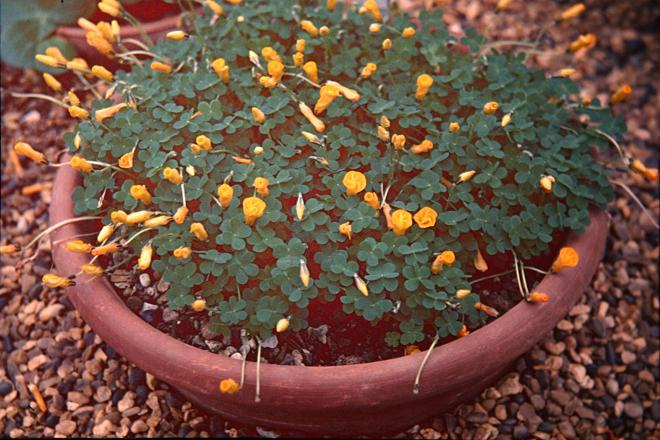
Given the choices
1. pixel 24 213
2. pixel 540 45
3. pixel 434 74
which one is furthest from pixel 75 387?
pixel 540 45

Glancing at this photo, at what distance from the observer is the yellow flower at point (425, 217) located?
1.76 m

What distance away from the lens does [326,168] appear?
1.90 meters

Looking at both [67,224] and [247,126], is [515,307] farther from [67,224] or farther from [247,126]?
[67,224]

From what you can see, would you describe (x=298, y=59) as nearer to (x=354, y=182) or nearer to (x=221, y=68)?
(x=221, y=68)

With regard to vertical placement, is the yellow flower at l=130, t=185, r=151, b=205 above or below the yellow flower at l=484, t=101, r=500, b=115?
below

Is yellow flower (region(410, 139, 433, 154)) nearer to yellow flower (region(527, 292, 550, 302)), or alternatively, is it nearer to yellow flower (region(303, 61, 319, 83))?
yellow flower (region(303, 61, 319, 83))

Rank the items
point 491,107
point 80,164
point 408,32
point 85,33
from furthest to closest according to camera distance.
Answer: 1. point 85,33
2. point 408,32
3. point 491,107
4. point 80,164

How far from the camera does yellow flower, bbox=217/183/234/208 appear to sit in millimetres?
1699

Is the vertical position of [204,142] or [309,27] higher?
[309,27]

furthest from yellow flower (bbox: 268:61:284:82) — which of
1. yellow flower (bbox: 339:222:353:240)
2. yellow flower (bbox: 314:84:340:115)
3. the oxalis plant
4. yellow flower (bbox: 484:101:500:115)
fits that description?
yellow flower (bbox: 484:101:500:115)

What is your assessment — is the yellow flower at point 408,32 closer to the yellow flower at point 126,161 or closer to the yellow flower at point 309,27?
the yellow flower at point 309,27

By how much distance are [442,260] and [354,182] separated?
276mm

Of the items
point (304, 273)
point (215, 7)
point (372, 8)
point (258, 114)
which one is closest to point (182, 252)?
point (304, 273)

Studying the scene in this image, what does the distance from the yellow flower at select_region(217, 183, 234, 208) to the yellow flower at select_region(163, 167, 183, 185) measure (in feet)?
0.36
